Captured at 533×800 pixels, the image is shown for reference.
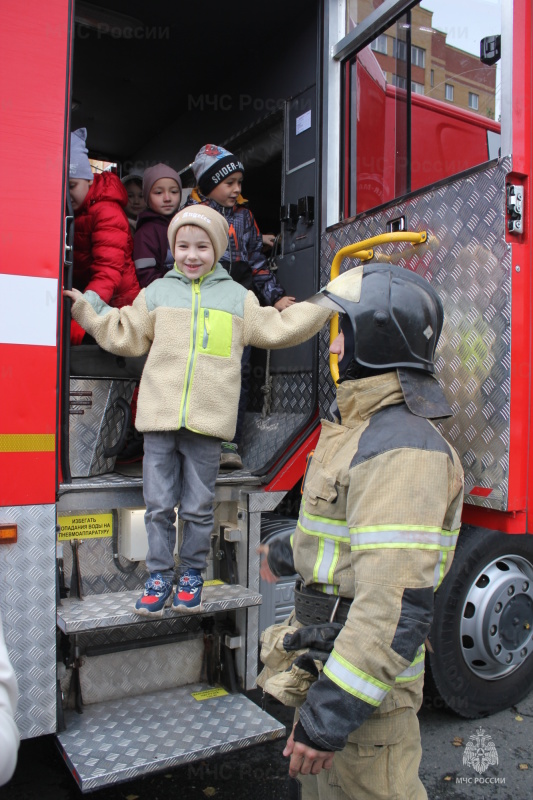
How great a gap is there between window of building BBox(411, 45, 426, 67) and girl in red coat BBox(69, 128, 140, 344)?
1.57 m

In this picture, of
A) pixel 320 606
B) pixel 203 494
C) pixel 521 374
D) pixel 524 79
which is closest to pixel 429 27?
pixel 524 79

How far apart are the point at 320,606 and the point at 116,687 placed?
1388mm

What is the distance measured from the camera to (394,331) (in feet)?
5.20

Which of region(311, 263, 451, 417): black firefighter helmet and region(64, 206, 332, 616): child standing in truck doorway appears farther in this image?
region(64, 206, 332, 616): child standing in truck doorway

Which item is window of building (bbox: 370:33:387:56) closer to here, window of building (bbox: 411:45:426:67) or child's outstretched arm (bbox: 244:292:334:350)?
window of building (bbox: 411:45:426:67)

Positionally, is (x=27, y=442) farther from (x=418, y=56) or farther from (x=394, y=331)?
(x=418, y=56)

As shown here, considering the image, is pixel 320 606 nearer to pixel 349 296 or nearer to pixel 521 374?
pixel 349 296

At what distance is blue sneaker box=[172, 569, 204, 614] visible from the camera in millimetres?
2533

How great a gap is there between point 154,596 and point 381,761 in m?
1.18

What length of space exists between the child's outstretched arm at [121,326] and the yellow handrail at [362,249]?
0.78 meters

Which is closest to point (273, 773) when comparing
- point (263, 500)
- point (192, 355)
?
point (263, 500)

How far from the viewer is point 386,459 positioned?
1.44 meters

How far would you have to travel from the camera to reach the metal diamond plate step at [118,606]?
7.73ft

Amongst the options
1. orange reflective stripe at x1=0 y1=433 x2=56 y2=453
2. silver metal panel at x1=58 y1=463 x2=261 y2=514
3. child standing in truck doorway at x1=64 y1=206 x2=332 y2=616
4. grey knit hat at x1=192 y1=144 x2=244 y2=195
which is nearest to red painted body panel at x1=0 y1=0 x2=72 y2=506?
orange reflective stripe at x1=0 y1=433 x2=56 y2=453
